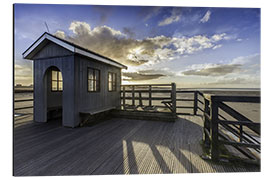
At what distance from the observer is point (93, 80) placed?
14.5ft

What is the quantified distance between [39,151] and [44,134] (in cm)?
110

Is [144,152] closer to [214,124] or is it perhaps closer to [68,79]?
[214,124]

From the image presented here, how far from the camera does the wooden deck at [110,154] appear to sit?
1710 millimetres

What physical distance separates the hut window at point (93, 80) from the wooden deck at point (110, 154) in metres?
1.86

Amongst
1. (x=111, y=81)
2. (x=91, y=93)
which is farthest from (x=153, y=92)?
(x=91, y=93)

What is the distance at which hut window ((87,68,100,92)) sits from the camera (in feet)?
14.0

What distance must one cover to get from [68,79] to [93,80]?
0.93 meters

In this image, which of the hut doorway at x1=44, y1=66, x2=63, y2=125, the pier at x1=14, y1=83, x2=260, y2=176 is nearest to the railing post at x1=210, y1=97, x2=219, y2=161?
the pier at x1=14, y1=83, x2=260, y2=176

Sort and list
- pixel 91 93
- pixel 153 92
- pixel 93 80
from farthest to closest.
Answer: pixel 153 92 → pixel 93 80 → pixel 91 93

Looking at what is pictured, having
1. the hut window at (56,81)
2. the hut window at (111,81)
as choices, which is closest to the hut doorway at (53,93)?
the hut window at (56,81)

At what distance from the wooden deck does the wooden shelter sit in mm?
1127

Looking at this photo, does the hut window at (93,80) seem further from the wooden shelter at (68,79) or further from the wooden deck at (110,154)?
the wooden deck at (110,154)
